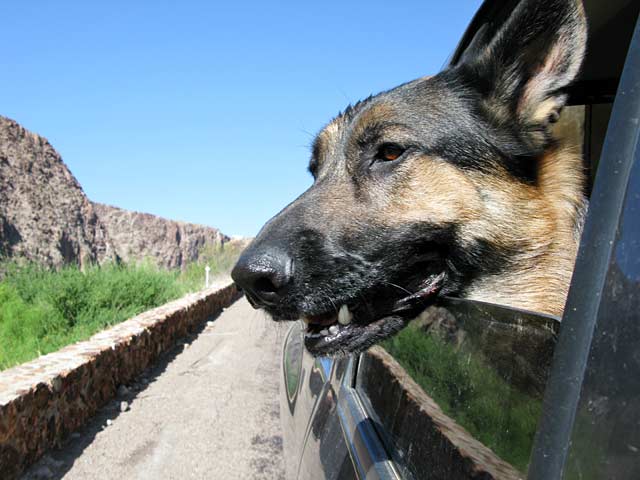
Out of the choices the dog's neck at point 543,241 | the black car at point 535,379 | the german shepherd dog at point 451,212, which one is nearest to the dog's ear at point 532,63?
the german shepherd dog at point 451,212

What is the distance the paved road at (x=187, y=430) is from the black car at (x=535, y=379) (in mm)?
1513

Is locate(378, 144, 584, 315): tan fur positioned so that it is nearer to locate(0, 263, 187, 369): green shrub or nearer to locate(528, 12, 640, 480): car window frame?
locate(528, 12, 640, 480): car window frame

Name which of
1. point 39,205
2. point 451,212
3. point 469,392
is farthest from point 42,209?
point 469,392

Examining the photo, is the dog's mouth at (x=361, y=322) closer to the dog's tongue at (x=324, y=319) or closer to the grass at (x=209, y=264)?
the dog's tongue at (x=324, y=319)

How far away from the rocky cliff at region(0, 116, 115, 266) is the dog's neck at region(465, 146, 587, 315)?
14.9 meters

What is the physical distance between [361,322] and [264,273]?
0.50 metres

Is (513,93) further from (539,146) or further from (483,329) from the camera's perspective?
(483,329)

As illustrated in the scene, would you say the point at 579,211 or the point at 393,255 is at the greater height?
the point at 579,211

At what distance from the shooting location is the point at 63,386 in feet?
17.2

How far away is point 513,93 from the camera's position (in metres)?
2.56

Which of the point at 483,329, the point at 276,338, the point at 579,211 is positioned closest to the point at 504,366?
the point at 483,329

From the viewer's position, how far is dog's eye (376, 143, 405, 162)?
2611 mm

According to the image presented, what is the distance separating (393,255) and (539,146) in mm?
894

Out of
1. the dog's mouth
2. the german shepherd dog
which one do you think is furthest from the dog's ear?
the dog's mouth
